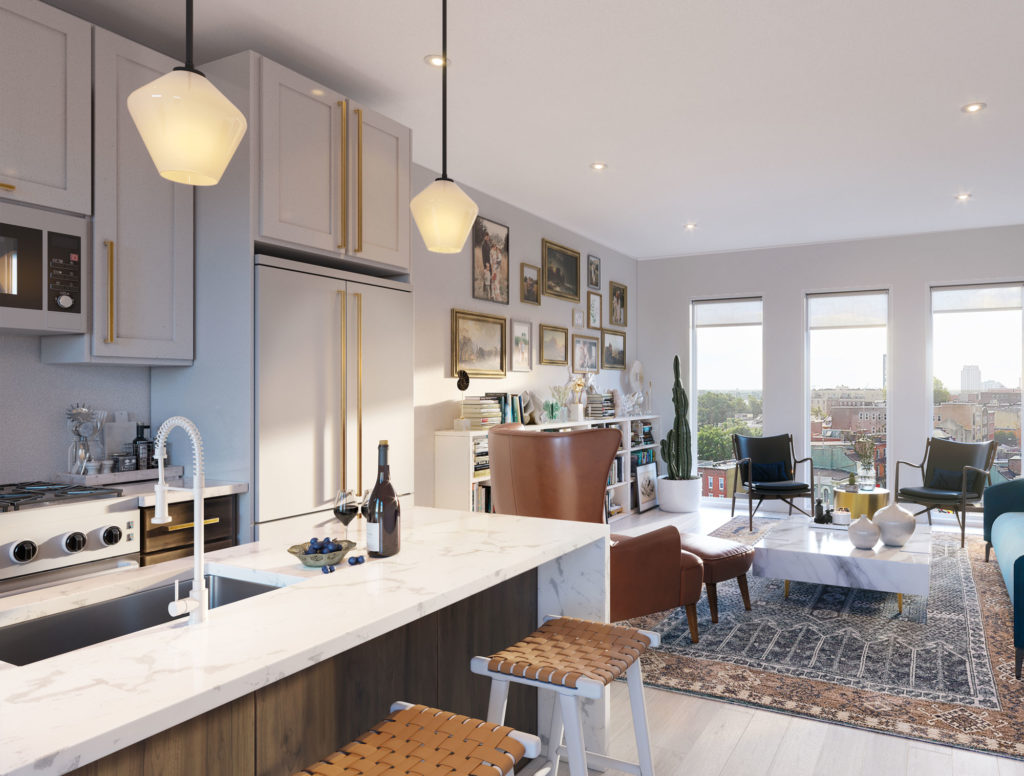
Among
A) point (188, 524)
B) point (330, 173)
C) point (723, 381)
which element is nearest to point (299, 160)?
point (330, 173)

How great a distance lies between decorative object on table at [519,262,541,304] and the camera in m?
5.85

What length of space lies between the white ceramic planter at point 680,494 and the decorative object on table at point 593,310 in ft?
5.74

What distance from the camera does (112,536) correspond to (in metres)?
2.39

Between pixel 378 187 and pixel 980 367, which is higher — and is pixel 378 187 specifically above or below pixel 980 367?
above

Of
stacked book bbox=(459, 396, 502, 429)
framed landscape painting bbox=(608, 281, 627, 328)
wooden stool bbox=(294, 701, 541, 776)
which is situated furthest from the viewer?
framed landscape painting bbox=(608, 281, 627, 328)

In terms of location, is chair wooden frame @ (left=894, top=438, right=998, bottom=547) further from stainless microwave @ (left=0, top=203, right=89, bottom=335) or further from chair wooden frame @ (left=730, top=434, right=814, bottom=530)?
stainless microwave @ (left=0, top=203, right=89, bottom=335)

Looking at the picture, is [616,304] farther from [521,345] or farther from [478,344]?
[478,344]

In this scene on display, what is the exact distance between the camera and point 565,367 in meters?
6.50

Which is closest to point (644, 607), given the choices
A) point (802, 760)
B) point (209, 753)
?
point (802, 760)

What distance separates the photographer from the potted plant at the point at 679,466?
7262mm

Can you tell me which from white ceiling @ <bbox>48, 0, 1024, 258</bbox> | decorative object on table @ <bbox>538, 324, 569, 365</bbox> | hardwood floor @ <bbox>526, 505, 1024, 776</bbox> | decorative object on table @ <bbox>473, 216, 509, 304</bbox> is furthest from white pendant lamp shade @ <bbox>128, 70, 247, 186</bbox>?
decorative object on table @ <bbox>538, 324, 569, 365</bbox>

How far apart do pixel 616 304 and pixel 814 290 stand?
197cm

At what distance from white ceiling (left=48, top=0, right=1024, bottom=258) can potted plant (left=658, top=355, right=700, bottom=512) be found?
251 centimetres

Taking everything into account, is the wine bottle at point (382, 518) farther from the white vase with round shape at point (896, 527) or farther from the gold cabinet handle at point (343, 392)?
the white vase with round shape at point (896, 527)
